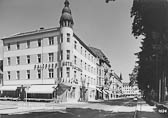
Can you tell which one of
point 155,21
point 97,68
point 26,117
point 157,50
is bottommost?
point 26,117

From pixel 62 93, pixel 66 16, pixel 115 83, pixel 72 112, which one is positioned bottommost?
pixel 72 112

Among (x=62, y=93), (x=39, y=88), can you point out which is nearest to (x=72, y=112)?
(x=39, y=88)

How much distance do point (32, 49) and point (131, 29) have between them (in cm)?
280

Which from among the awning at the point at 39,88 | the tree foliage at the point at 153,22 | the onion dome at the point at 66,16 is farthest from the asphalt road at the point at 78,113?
the onion dome at the point at 66,16

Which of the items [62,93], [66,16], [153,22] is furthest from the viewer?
[62,93]

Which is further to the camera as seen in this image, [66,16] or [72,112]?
[72,112]

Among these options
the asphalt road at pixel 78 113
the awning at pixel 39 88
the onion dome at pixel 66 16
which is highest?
the onion dome at pixel 66 16

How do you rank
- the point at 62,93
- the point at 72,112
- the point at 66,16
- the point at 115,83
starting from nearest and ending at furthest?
1. the point at 66,16
2. the point at 115,83
3. the point at 62,93
4. the point at 72,112

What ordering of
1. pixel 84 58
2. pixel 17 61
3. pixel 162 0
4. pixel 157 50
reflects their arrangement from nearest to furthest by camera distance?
pixel 162 0, pixel 157 50, pixel 17 61, pixel 84 58

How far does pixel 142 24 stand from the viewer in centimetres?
399

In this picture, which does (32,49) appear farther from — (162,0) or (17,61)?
(162,0)

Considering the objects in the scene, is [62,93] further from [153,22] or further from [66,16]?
[66,16]

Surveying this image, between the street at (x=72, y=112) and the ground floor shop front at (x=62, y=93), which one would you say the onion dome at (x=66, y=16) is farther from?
the street at (x=72, y=112)

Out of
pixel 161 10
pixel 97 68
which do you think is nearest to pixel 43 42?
pixel 97 68
